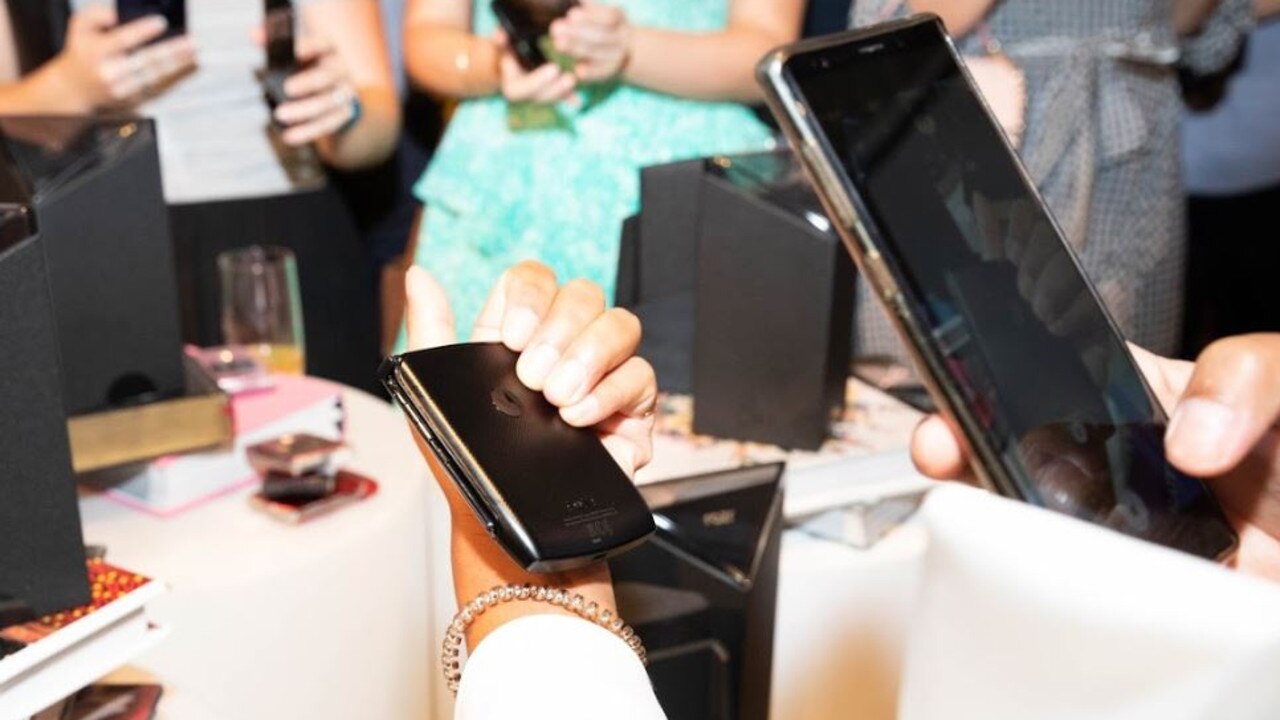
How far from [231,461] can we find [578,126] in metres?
0.71

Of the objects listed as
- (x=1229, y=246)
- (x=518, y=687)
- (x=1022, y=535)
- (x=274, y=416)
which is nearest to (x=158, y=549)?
(x=274, y=416)

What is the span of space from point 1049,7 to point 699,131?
17.0 inches

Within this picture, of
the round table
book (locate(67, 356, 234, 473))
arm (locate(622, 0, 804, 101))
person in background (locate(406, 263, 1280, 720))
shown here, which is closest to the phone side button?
person in background (locate(406, 263, 1280, 720))

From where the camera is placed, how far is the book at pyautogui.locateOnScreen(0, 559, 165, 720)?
2.21ft

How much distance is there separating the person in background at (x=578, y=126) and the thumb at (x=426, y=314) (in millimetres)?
863

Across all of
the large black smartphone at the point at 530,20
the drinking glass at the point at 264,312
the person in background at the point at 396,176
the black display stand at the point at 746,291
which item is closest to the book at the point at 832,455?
the black display stand at the point at 746,291

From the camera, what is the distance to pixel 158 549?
38.3 inches

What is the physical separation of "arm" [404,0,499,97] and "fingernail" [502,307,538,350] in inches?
39.8

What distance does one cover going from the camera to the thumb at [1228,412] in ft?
1.89

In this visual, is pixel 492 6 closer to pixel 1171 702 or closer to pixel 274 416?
pixel 274 416

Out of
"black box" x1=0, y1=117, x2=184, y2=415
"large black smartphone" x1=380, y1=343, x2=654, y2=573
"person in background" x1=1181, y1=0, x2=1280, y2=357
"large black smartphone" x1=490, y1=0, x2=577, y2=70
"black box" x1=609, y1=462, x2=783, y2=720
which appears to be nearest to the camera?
"large black smartphone" x1=380, y1=343, x2=654, y2=573

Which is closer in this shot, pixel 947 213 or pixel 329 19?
pixel 947 213

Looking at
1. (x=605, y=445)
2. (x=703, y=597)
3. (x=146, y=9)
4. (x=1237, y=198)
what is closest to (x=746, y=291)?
(x=703, y=597)

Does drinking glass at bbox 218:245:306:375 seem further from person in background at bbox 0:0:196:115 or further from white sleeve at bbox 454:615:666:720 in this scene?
white sleeve at bbox 454:615:666:720
